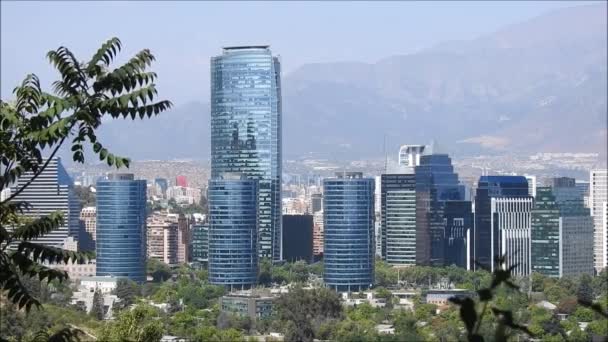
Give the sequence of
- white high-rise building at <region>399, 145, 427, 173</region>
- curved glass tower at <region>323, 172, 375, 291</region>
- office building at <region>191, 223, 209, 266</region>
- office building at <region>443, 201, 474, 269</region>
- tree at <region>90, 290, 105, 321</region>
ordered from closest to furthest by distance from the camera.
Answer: tree at <region>90, 290, 105, 321</region>
curved glass tower at <region>323, 172, 375, 291</region>
office building at <region>443, 201, 474, 269</region>
office building at <region>191, 223, 209, 266</region>
white high-rise building at <region>399, 145, 427, 173</region>

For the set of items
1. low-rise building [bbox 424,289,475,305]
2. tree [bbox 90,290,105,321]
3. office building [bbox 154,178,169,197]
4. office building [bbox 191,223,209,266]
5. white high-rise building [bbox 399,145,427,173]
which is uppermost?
white high-rise building [bbox 399,145,427,173]

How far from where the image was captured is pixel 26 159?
5.82 m

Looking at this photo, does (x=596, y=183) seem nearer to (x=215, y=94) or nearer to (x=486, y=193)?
(x=486, y=193)

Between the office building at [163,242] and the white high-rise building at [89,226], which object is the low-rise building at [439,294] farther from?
the white high-rise building at [89,226]

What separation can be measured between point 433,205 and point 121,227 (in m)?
12.6

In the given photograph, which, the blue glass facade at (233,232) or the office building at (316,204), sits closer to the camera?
the blue glass facade at (233,232)

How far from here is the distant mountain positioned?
396 feet

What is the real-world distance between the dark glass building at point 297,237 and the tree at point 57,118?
53.7 meters

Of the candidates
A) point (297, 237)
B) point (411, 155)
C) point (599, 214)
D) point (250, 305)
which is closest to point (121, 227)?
point (297, 237)

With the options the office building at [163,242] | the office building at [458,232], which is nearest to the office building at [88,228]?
the office building at [163,242]

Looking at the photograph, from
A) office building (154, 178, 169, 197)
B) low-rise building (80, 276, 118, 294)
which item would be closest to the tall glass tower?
low-rise building (80, 276, 118, 294)

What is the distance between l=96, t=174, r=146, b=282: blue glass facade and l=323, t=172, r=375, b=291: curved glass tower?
663 cm

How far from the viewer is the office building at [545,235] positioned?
55.8m

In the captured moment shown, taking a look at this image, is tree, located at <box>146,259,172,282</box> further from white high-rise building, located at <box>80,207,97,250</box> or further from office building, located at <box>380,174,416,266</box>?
office building, located at <box>380,174,416,266</box>
